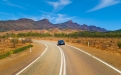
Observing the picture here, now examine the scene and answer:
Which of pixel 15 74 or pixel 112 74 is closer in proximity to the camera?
pixel 112 74

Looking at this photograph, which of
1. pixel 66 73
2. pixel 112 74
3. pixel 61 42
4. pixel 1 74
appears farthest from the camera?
pixel 61 42

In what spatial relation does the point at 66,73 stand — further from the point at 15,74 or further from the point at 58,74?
the point at 15,74

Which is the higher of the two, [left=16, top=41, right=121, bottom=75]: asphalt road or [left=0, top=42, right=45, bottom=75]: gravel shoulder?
[left=16, top=41, right=121, bottom=75]: asphalt road

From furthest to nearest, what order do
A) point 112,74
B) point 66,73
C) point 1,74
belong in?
point 1,74
point 66,73
point 112,74

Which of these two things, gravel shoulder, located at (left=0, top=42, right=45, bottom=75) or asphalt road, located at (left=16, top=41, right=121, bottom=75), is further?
gravel shoulder, located at (left=0, top=42, right=45, bottom=75)

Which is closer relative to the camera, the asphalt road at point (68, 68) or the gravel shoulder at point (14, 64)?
the asphalt road at point (68, 68)

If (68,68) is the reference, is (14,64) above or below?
below

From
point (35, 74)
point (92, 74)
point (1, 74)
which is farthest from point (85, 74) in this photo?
point (1, 74)

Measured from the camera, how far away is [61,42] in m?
47.6

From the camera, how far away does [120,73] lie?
9406 mm

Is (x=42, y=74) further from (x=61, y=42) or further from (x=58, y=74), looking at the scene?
(x=61, y=42)

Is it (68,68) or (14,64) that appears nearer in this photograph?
(68,68)

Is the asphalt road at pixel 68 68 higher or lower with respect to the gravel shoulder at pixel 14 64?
higher

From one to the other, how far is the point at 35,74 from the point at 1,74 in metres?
2.36
